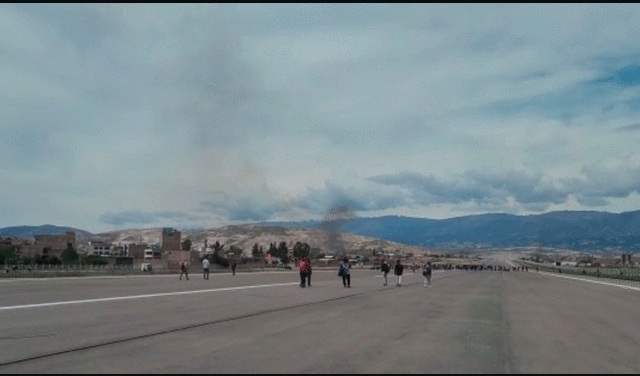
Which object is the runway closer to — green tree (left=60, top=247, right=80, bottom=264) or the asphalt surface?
the asphalt surface

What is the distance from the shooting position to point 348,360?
980 centimetres

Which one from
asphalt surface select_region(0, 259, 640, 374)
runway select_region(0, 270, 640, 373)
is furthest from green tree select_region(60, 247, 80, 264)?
runway select_region(0, 270, 640, 373)

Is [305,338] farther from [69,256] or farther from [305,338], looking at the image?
[69,256]

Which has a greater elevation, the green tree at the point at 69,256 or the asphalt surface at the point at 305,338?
the green tree at the point at 69,256

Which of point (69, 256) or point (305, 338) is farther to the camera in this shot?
point (69, 256)

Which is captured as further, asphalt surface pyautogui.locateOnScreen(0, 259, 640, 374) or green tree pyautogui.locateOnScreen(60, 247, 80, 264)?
green tree pyautogui.locateOnScreen(60, 247, 80, 264)

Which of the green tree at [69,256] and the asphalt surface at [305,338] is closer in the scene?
the asphalt surface at [305,338]

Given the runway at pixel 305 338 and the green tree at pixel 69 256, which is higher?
the green tree at pixel 69 256

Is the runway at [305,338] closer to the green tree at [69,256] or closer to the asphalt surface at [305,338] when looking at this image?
the asphalt surface at [305,338]

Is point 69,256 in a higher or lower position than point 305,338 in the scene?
higher

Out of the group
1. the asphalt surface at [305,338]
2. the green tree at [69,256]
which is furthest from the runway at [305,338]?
the green tree at [69,256]

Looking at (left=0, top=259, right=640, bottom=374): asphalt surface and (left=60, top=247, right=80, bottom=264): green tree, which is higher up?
(left=60, top=247, right=80, bottom=264): green tree

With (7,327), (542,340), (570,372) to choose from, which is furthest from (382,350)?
(7,327)

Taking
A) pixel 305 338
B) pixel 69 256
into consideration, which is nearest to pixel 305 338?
pixel 305 338
